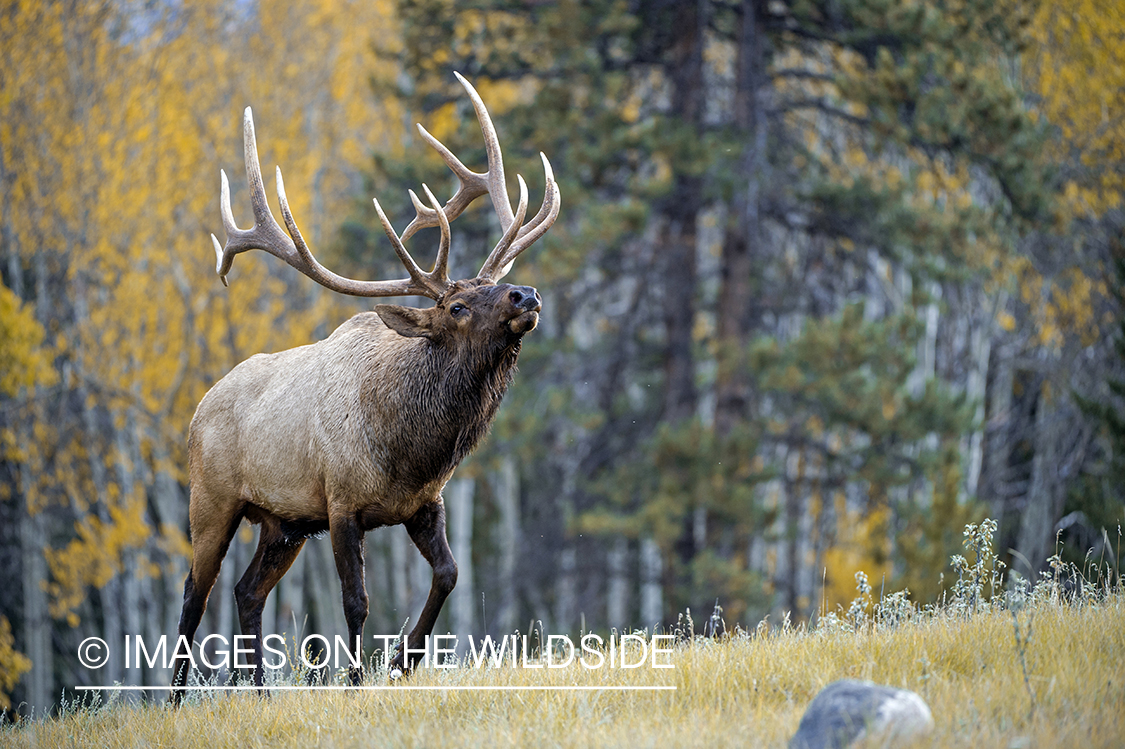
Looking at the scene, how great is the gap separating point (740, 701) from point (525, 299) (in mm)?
1915

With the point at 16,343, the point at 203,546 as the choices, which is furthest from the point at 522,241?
the point at 16,343

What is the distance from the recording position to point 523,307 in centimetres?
491

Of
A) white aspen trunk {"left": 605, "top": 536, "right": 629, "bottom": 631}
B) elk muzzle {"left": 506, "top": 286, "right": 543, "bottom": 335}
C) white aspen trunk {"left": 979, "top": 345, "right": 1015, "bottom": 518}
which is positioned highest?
elk muzzle {"left": 506, "top": 286, "right": 543, "bottom": 335}

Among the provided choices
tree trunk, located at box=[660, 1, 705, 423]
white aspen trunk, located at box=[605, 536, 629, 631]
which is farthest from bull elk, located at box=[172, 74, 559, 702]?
white aspen trunk, located at box=[605, 536, 629, 631]

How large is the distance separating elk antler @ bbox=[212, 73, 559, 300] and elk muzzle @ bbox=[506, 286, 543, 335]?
43cm

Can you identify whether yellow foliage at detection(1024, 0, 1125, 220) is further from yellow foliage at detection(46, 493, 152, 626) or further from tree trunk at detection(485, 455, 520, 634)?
yellow foliage at detection(46, 493, 152, 626)

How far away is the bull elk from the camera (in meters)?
5.14

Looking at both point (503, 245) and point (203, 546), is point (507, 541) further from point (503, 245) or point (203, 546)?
point (503, 245)

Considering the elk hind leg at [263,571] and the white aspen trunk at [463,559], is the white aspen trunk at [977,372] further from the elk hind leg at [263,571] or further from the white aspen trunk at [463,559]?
the elk hind leg at [263,571]

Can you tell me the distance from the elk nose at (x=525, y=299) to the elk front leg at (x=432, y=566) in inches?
43.3

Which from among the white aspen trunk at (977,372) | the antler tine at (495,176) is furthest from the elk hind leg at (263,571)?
the white aspen trunk at (977,372)

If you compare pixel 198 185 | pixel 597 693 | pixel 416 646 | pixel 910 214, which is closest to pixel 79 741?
pixel 416 646

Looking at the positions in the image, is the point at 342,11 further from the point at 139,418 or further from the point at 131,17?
the point at 139,418

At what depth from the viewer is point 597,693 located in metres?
4.24
